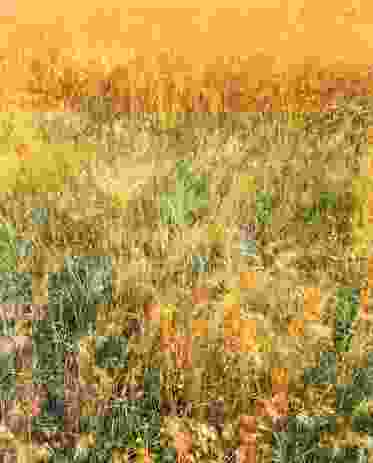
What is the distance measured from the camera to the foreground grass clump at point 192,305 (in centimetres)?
175

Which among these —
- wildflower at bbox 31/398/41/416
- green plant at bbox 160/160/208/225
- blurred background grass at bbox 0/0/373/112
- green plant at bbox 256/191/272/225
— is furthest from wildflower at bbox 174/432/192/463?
blurred background grass at bbox 0/0/373/112

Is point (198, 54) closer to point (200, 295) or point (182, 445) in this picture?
point (200, 295)

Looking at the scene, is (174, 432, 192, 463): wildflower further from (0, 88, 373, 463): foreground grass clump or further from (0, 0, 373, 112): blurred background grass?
(0, 0, 373, 112): blurred background grass

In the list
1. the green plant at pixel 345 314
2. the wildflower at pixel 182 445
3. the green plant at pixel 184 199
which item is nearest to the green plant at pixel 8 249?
the green plant at pixel 184 199

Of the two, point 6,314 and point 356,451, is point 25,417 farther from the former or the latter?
point 356,451

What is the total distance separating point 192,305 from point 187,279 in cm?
17

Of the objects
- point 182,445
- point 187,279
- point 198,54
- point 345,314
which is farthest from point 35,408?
point 198,54

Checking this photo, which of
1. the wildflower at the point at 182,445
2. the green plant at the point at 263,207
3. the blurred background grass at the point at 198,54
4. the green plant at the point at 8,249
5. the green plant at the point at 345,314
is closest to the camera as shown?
the wildflower at the point at 182,445

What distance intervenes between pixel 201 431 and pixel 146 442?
0.17 m

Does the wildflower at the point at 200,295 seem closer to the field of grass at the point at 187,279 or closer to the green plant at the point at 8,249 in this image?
the field of grass at the point at 187,279

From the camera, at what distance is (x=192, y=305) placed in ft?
6.70

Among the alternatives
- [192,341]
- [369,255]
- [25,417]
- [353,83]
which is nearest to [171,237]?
[192,341]

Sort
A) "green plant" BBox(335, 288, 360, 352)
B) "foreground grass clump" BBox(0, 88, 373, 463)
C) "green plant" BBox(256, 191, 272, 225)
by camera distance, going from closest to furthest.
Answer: "foreground grass clump" BBox(0, 88, 373, 463) < "green plant" BBox(335, 288, 360, 352) < "green plant" BBox(256, 191, 272, 225)

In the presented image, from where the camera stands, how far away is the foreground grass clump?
1749 mm
